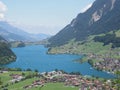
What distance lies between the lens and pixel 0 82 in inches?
6673

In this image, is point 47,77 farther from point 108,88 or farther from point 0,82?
point 108,88

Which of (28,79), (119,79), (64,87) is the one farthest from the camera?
(28,79)

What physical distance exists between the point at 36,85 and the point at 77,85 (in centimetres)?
1628

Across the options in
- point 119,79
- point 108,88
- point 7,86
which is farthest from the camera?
point 7,86

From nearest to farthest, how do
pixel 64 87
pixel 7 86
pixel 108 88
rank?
pixel 108 88 → pixel 64 87 → pixel 7 86

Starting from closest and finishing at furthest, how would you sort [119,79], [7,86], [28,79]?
1. [119,79]
2. [7,86]
3. [28,79]

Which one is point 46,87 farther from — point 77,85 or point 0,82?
point 0,82

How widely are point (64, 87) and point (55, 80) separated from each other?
17.5 metres

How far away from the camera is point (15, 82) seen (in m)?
168

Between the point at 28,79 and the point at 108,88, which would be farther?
the point at 28,79

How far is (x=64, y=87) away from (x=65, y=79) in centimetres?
1943

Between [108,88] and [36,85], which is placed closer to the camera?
[108,88]

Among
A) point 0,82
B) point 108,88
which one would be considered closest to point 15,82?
point 0,82

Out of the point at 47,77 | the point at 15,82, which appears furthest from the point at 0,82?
the point at 47,77
